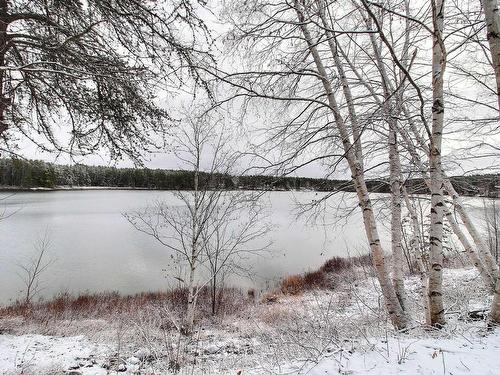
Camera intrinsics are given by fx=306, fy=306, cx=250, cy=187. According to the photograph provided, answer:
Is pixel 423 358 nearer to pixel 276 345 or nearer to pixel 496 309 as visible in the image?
pixel 496 309

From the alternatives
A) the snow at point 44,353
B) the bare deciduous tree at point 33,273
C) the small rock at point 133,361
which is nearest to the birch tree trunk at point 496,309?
the small rock at point 133,361

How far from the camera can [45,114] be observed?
4.64m

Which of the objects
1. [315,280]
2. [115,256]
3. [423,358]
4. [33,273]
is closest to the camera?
[423,358]

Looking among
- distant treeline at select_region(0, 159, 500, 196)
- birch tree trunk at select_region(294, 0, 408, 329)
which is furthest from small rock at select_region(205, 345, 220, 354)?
birch tree trunk at select_region(294, 0, 408, 329)

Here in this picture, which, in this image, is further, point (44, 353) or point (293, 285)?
point (293, 285)

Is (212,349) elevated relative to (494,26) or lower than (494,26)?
lower

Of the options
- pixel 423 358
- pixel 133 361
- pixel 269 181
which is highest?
pixel 269 181

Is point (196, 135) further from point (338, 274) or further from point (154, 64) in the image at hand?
point (338, 274)

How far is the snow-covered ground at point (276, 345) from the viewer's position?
2803 millimetres

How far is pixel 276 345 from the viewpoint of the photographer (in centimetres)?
520

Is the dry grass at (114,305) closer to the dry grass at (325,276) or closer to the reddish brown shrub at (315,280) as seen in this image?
the dry grass at (325,276)

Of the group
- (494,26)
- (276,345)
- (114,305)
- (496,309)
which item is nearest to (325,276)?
(114,305)

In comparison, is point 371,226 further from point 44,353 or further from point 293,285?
point 293,285

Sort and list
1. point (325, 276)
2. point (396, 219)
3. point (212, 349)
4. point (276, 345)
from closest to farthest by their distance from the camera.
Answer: point (276, 345) < point (396, 219) < point (212, 349) < point (325, 276)
